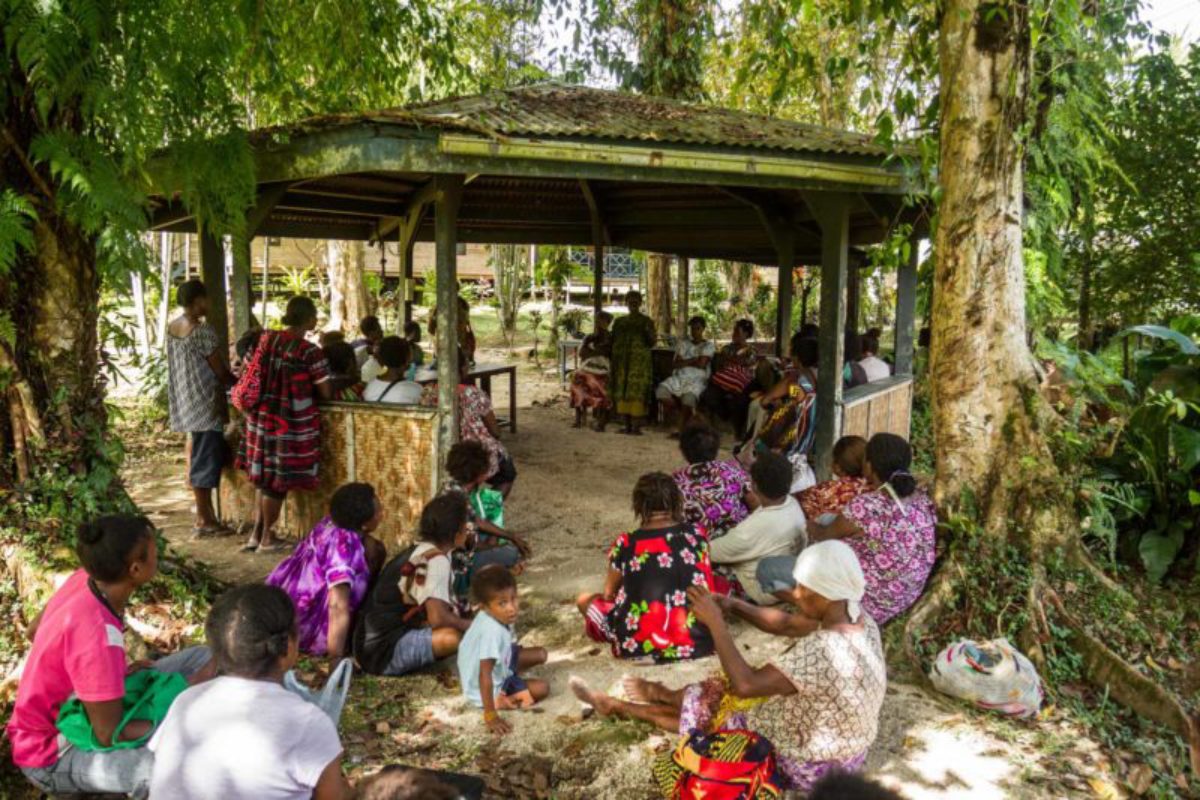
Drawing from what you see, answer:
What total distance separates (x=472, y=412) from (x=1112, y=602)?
13.6ft

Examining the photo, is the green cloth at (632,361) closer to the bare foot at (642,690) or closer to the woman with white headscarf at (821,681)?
Answer: the bare foot at (642,690)

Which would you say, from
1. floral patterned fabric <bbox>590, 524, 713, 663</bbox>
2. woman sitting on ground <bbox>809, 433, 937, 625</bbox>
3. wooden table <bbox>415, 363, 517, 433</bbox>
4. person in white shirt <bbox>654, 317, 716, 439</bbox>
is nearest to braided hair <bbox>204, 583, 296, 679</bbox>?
floral patterned fabric <bbox>590, 524, 713, 663</bbox>

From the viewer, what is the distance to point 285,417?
5.93 m

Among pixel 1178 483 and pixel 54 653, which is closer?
pixel 54 653

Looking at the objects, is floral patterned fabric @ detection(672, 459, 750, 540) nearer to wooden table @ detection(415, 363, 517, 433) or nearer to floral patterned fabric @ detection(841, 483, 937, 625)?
floral patterned fabric @ detection(841, 483, 937, 625)

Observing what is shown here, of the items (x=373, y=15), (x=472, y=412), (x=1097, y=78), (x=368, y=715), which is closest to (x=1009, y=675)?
(x=368, y=715)

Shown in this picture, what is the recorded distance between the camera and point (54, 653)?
9.30 ft

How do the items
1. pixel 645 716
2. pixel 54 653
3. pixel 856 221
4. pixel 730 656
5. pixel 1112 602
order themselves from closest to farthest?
1. pixel 54 653
2. pixel 730 656
3. pixel 645 716
4. pixel 1112 602
5. pixel 856 221

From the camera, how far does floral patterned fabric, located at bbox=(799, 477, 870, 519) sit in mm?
4879

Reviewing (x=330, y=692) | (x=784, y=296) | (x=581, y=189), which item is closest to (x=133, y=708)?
(x=330, y=692)

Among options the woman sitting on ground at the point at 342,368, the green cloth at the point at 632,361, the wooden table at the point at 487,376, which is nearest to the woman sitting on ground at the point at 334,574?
the woman sitting on ground at the point at 342,368

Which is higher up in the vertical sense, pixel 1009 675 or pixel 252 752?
pixel 252 752

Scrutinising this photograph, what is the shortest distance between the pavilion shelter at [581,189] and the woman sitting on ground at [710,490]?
166 centimetres

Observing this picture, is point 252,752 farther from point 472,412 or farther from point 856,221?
point 856,221
